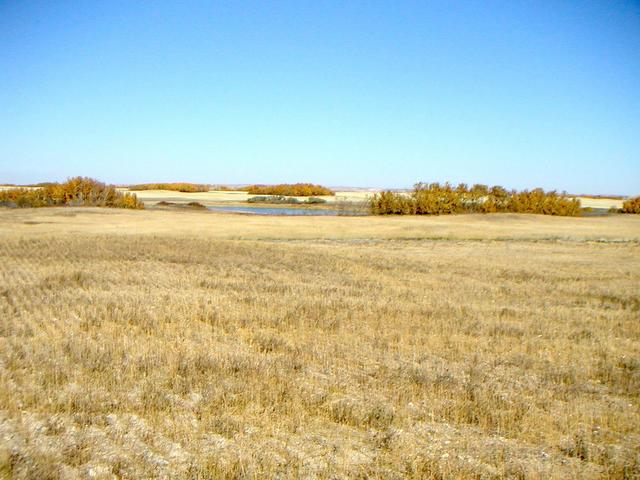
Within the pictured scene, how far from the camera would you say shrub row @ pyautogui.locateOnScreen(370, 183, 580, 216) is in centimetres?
7781

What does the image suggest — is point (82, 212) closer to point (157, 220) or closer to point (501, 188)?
point (157, 220)

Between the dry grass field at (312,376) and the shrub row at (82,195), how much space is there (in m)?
64.6

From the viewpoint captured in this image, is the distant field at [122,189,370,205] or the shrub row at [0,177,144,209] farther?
the distant field at [122,189,370,205]

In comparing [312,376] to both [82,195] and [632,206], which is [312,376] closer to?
[82,195]

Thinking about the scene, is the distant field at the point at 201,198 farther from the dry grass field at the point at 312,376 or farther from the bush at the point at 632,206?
the dry grass field at the point at 312,376

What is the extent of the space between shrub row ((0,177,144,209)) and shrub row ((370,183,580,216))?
39.9 meters

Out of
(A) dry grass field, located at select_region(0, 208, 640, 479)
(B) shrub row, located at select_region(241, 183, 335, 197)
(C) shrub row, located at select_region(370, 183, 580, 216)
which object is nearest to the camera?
(A) dry grass field, located at select_region(0, 208, 640, 479)

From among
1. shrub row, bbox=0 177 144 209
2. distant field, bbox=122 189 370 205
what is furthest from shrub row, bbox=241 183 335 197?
shrub row, bbox=0 177 144 209

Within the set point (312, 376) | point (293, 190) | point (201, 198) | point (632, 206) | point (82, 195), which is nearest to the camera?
point (312, 376)

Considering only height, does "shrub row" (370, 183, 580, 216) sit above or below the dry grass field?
above

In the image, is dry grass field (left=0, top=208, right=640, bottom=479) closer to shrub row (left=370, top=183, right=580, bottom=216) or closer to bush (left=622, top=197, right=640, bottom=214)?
shrub row (left=370, top=183, right=580, bottom=216)

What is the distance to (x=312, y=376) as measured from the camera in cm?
810

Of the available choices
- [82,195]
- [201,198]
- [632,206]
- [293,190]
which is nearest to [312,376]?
[82,195]

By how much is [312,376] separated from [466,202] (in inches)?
2999
